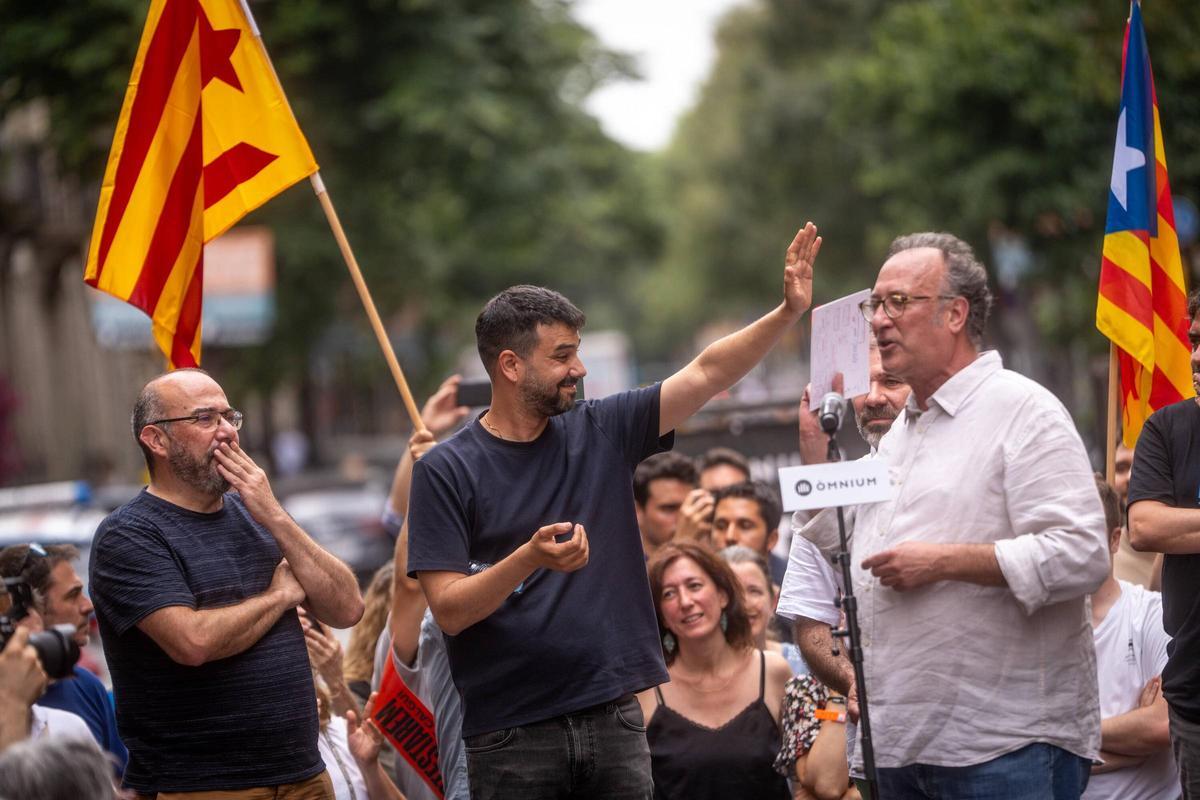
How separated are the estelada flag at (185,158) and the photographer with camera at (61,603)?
1151mm

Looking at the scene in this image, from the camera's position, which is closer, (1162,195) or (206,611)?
(206,611)

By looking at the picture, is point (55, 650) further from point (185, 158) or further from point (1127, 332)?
point (1127, 332)

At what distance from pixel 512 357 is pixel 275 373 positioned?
71.8 feet

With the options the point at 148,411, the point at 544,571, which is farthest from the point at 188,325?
the point at 544,571

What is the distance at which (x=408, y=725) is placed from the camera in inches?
213

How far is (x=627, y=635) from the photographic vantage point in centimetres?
438

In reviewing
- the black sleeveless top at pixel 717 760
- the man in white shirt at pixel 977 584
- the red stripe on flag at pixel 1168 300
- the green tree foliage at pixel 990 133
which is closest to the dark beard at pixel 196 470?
the black sleeveless top at pixel 717 760

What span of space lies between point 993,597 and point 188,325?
12.4 feet

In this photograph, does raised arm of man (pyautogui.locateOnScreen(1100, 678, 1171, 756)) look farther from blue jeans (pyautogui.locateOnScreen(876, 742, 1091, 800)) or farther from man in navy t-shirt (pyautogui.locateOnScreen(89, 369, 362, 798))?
man in navy t-shirt (pyautogui.locateOnScreen(89, 369, 362, 798))

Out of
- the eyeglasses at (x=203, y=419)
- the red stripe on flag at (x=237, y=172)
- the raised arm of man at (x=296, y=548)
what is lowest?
the raised arm of man at (x=296, y=548)

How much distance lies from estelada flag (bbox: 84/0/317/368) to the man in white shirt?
11.0 ft

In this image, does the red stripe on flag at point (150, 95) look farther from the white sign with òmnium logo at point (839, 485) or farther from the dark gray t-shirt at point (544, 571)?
the white sign with òmnium logo at point (839, 485)

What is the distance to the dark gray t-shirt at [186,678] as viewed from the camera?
4562mm

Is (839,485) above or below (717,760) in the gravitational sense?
above
